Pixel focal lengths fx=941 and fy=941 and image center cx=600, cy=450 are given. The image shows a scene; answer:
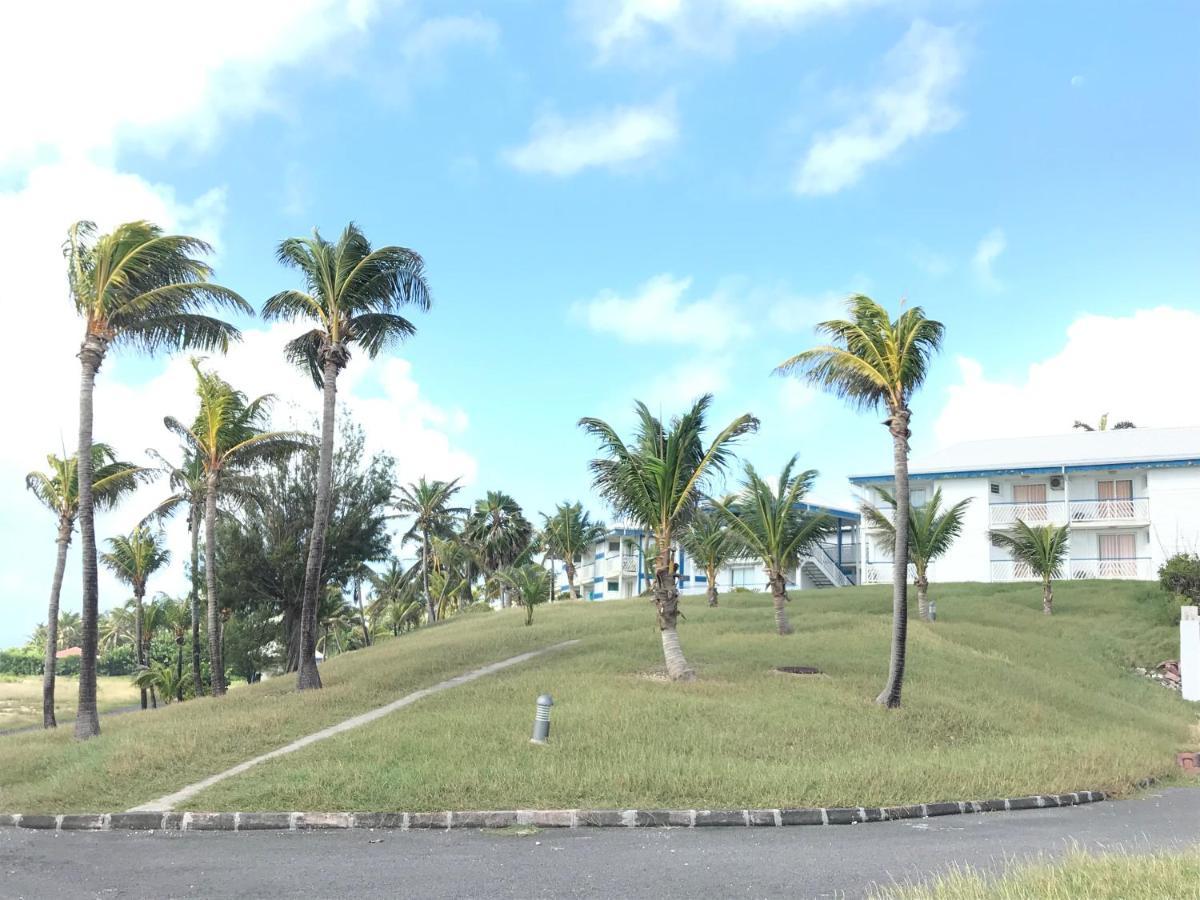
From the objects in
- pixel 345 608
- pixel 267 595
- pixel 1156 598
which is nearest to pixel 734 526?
pixel 1156 598

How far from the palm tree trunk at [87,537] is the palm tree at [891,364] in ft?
51.5

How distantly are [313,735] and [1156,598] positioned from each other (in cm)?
3404

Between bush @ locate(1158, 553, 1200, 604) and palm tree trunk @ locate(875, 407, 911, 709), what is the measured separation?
68.0ft

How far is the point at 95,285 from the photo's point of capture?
2078 cm

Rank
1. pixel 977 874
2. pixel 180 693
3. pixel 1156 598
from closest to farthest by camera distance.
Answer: pixel 977 874 < pixel 1156 598 < pixel 180 693

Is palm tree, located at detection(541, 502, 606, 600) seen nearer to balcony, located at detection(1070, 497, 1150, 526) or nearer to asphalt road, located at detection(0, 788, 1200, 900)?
balcony, located at detection(1070, 497, 1150, 526)

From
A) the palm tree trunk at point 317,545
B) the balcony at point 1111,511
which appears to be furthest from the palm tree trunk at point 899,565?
the balcony at point 1111,511

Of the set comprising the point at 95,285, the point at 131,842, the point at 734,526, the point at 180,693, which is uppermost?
the point at 95,285

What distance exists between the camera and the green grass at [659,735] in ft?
41.7

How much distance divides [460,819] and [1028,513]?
139 feet

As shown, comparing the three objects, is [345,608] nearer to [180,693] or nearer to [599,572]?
[599,572]

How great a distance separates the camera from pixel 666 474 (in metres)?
22.6

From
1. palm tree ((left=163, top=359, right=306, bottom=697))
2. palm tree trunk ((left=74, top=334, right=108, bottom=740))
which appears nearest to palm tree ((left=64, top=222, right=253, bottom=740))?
palm tree trunk ((left=74, top=334, right=108, bottom=740))

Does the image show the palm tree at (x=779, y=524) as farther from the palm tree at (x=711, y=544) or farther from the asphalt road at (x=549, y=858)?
the asphalt road at (x=549, y=858)
